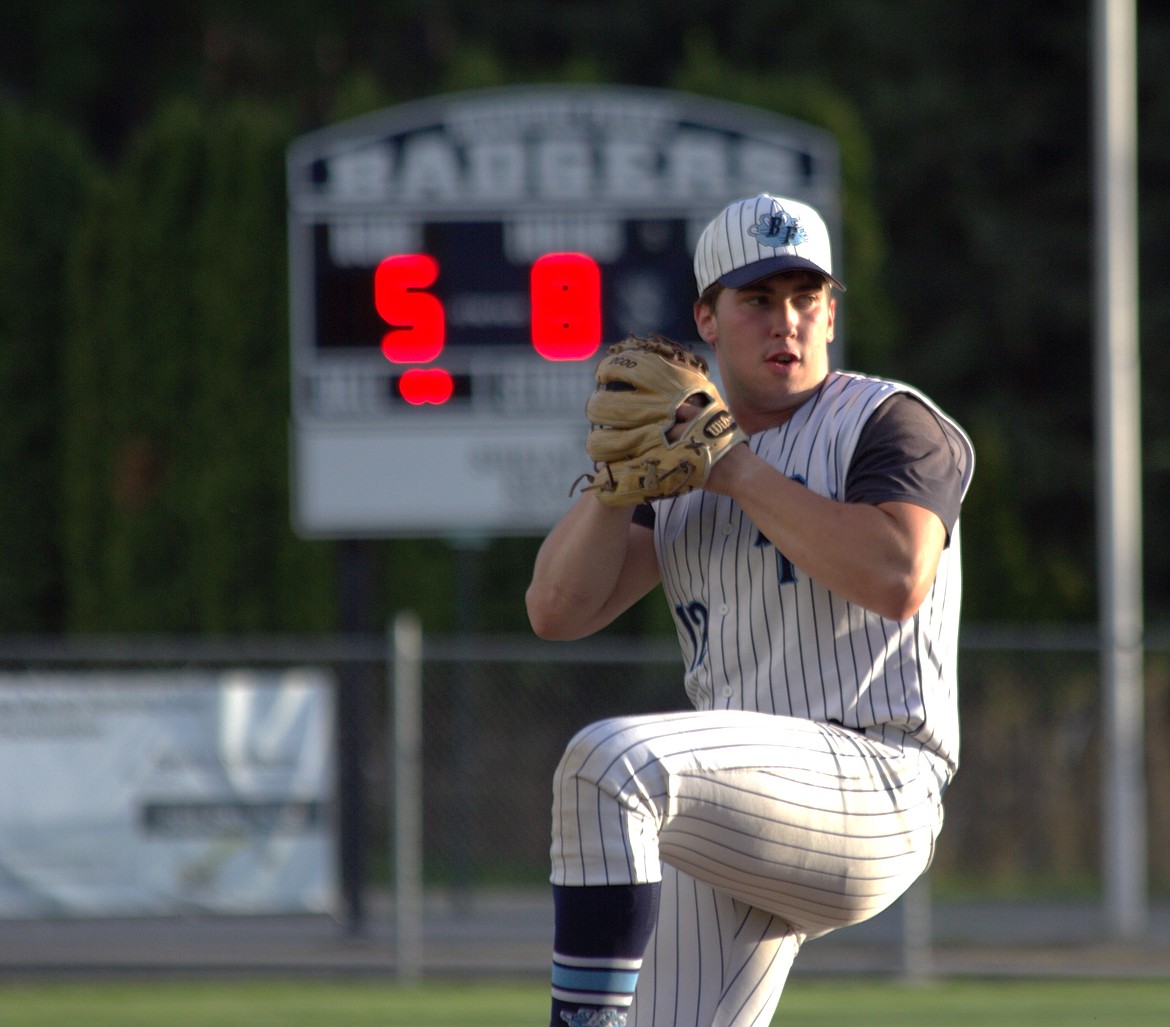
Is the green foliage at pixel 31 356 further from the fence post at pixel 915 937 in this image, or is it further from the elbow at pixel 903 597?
the elbow at pixel 903 597

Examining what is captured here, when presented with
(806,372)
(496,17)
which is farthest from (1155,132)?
(806,372)

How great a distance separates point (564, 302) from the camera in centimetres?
1004

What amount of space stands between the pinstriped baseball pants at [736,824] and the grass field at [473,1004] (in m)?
4.34

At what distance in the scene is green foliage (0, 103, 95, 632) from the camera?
14.1 metres

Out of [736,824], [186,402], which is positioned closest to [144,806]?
[186,402]

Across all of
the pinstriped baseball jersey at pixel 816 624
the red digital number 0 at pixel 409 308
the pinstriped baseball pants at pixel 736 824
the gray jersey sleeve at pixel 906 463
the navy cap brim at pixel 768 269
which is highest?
the red digital number 0 at pixel 409 308

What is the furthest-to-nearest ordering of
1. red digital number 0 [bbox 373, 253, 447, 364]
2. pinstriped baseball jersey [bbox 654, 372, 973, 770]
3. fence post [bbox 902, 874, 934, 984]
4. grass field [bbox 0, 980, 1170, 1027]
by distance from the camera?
red digital number 0 [bbox 373, 253, 447, 364], fence post [bbox 902, 874, 934, 984], grass field [bbox 0, 980, 1170, 1027], pinstriped baseball jersey [bbox 654, 372, 973, 770]

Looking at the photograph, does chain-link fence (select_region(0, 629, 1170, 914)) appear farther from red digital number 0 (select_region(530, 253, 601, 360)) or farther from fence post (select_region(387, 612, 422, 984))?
red digital number 0 (select_region(530, 253, 601, 360))

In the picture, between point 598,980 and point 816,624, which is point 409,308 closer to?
point 816,624

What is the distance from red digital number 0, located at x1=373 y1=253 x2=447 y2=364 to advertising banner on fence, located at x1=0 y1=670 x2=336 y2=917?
2354mm

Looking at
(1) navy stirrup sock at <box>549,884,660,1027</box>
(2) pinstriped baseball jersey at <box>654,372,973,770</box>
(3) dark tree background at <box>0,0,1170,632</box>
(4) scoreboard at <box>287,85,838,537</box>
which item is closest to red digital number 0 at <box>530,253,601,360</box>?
(4) scoreboard at <box>287,85,838,537</box>

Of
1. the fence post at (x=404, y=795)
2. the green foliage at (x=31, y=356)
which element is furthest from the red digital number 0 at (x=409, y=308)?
the green foliage at (x=31, y=356)

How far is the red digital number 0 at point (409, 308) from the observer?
32.9ft

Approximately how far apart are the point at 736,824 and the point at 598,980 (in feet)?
1.01
